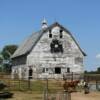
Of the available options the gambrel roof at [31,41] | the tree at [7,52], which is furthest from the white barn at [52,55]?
the tree at [7,52]

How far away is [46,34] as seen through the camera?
68.5 metres

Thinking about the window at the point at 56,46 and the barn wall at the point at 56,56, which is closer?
the barn wall at the point at 56,56

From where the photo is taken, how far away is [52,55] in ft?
228

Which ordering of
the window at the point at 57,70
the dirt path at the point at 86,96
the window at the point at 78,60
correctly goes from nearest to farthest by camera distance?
the dirt path at the point at 86,96 < the window at the point at 57,70 < the window at the point at 78,60

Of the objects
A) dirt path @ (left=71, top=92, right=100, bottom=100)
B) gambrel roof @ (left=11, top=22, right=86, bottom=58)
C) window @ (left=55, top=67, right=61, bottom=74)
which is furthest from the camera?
window @ (left=55, top=67, right=61, bottom=74)

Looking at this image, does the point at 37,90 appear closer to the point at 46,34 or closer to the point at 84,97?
the point at 84,97

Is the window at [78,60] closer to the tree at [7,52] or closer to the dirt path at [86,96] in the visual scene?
the dirt path at [86,96]

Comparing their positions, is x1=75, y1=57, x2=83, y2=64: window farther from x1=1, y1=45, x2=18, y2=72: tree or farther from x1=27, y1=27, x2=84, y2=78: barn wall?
x1=1, y1=45, x2=18, y2=72: tree

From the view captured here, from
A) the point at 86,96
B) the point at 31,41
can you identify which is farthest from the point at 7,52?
the point at 86,96

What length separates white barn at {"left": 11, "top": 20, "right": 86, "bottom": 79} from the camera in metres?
68.5

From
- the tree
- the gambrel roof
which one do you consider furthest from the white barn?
the tree

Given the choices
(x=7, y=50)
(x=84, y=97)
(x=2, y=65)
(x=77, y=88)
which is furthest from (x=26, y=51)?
(x=7, y=50)

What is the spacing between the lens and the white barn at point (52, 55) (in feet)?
225

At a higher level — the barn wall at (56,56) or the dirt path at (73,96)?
the barn wall at (56,56)
